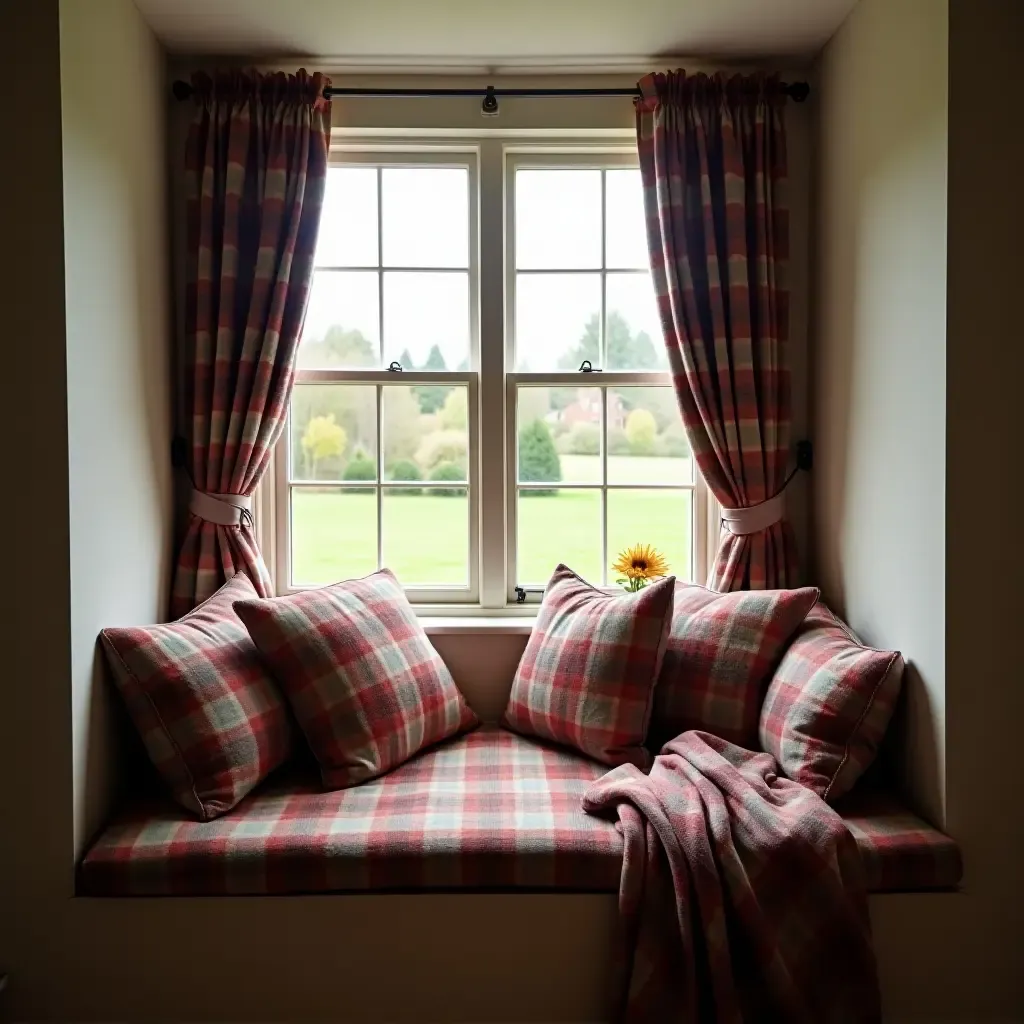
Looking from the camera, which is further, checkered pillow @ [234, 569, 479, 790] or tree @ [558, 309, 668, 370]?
tree @ [558, 309, 668, 370]

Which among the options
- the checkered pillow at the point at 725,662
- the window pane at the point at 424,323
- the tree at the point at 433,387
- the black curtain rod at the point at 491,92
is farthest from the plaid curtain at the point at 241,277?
the checkered pillow at the point at 725,662

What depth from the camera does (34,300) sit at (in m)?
1.93

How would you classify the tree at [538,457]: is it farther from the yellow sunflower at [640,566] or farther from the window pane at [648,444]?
the yellow sunflower at [640,566]

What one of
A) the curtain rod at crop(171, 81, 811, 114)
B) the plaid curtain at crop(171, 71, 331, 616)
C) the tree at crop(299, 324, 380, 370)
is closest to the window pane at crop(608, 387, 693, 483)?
the tree at crop(299, 324, 380, 370)

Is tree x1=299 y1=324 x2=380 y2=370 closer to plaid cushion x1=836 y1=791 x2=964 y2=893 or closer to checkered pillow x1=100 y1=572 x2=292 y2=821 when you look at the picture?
checkered pillow x1=100 y1=572 x2=292 y2=821

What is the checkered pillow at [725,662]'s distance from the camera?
233 cm

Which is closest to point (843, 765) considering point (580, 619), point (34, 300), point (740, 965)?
point (740, 965)

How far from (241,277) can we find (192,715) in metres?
1.35

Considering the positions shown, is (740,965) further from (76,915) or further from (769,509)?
(76,915)

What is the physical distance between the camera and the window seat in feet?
6.29

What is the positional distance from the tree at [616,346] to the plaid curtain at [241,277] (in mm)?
927

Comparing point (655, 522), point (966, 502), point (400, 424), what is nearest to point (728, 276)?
point (655, 522)

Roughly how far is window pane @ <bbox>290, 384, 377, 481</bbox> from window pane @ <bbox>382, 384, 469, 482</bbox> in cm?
6

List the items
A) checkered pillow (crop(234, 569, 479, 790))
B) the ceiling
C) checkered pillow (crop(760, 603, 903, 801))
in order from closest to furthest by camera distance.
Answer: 1. checkered pillow (crop(760, 603, 903, 801))
2. checkered pillow (crop(234, 569, 479, 790))
3. the ceiling
